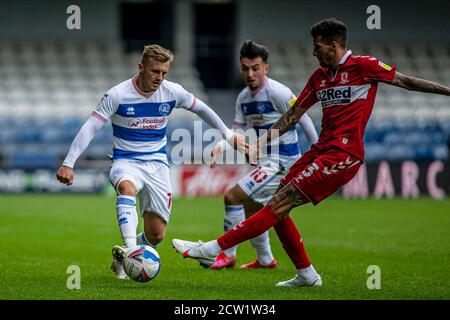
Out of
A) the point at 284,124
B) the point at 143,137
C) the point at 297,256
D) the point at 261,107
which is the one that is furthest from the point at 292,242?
the point at 261,107

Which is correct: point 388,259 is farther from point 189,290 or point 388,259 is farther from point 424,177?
point 424,177

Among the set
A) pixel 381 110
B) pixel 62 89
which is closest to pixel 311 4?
pixel 381 110

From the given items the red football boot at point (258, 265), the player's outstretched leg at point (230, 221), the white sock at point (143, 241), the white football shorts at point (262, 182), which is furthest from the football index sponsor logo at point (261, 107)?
the white sock at point (143, 241)

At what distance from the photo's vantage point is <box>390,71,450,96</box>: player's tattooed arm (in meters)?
7.26

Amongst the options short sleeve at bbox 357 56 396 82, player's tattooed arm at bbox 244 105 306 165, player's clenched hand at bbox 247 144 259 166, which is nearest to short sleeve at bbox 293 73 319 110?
player's tattooed arm at bbox 244 105 306 165

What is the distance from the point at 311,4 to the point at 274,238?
17.1 meters

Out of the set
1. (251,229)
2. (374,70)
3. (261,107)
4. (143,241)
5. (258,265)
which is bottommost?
(258,265)

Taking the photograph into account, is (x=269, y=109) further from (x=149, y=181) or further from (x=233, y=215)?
(x=149, y=181)

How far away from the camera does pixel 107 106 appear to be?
27.1ft

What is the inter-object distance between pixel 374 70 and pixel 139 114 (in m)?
2.38

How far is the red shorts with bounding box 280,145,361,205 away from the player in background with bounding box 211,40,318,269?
2.17 meters

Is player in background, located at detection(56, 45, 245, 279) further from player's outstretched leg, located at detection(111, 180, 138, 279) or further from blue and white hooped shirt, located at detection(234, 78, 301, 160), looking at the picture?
blue and white hooped shirt, located at detection(234, 78, 301, 160)

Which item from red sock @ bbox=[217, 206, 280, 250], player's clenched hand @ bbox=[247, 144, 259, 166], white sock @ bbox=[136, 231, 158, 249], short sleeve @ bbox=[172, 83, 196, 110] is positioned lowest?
white sock @ bbox=[136, 231, 158, 249]

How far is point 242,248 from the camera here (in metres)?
12.2
